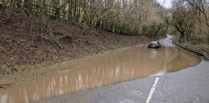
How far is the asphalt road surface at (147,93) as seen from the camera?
534cm

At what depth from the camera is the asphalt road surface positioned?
17.5 ft

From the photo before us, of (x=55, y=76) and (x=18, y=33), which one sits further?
(x=18, y=33)

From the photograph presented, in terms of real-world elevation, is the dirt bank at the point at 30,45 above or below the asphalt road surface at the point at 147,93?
above

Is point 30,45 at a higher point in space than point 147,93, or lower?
higher

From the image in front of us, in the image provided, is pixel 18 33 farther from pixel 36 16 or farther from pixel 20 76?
pixel 20 76

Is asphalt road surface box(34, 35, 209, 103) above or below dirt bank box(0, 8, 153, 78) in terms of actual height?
below

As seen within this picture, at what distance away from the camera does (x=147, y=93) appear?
5.96 meters

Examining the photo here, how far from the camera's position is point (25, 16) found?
1590 cm

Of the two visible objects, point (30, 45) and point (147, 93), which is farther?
point (30, 45)

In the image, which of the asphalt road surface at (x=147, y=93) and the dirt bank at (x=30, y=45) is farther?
the dirt bank at (x=30, y=45)

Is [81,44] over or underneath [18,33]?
underneath

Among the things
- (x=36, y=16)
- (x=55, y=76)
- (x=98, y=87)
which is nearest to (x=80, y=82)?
(x=98, y=87)

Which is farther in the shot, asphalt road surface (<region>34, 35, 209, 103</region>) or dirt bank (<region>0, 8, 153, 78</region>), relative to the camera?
dirt bank (<region>0, 8, 153, 78</region>)

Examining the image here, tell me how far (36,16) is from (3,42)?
6928 millimetres
